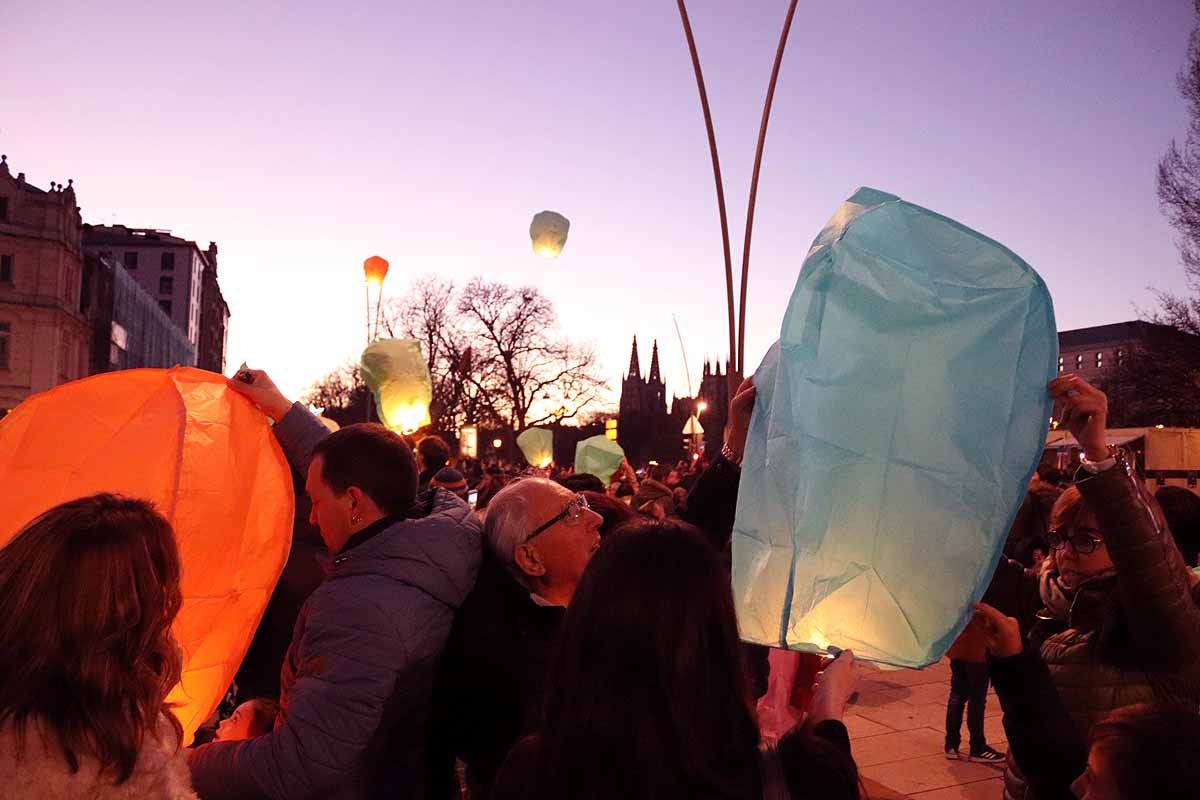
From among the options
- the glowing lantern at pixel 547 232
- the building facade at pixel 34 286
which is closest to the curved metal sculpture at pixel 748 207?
the glowing lantern at pixel 547 232

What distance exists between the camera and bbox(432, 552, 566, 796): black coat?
2.30 metres

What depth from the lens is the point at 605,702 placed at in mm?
1488

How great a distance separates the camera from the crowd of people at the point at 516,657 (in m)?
1.49

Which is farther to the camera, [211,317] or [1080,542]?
[211,317]

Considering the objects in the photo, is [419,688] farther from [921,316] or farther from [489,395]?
[489,395]

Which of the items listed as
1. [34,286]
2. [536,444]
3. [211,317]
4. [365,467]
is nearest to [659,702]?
[365,467]

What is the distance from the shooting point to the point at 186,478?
7.30ft

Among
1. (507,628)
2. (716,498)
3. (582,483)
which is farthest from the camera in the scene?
(582,483)

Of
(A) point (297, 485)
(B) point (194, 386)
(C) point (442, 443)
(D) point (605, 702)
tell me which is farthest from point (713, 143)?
(D) point (605, 702)

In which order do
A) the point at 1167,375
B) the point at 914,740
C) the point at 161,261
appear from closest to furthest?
the point at 914,740, the point at 1167,375, the point at 161,261

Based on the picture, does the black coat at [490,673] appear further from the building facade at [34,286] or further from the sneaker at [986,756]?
the building facade at [34,286]

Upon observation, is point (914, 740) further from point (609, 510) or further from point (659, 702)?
point (659, 702)

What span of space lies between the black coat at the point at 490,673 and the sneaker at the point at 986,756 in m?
5.37

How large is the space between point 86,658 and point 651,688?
1016 mm
